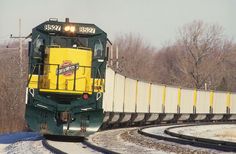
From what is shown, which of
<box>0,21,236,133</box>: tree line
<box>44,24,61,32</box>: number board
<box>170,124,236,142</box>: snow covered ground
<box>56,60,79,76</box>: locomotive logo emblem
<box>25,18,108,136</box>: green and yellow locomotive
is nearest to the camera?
<box>25,18,108,136</box>: green and yellow locomotive

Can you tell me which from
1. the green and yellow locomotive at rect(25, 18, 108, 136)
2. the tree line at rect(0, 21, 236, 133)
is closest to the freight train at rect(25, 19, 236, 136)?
the green and yellow locomotive at rect(25, 18, 108, 136)

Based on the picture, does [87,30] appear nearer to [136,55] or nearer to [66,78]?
[66,78]

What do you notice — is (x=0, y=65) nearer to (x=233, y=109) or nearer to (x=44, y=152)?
(x=233, y=109)

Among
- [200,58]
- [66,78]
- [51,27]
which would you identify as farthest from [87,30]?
[200,58]

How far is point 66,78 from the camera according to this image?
51.3 feet

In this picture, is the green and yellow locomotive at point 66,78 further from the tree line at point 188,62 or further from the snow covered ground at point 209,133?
the tree line at point 188,62

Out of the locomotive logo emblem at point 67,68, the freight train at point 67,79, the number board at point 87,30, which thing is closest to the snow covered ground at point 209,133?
the freight train at point 67,79

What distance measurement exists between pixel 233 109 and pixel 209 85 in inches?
1861

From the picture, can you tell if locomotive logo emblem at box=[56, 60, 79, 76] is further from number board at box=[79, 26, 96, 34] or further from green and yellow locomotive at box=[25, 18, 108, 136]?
number board at box=[79, 26, 96, 34]

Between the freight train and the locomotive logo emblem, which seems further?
the locomotive logo emblem

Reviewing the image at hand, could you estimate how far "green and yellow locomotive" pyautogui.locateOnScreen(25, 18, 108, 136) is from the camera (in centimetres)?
1552

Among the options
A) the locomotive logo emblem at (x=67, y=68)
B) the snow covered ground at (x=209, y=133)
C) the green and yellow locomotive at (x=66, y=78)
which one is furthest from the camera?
the snow covered ground at (x=209, y=133)

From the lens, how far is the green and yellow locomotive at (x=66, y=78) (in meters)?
15.5

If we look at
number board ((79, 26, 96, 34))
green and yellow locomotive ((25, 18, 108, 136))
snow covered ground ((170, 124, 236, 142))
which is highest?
number board ((79, 26, 96, 34))
